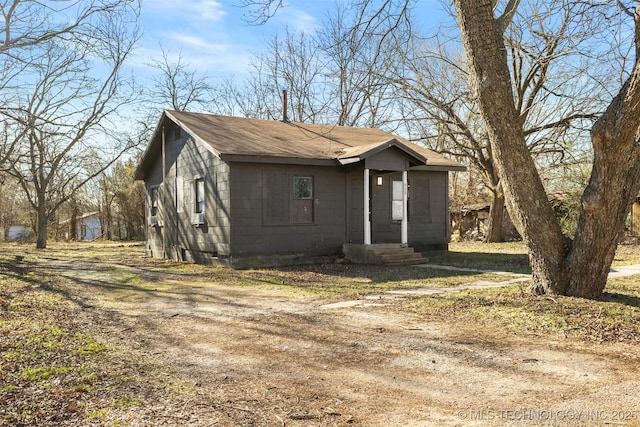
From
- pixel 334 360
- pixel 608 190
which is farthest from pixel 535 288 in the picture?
pixel 334 360

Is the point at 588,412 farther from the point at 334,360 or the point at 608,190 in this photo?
the point at 608,190

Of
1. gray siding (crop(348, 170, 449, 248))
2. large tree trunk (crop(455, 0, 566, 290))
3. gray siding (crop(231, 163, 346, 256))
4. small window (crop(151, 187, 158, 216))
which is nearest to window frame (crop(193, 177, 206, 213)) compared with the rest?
gray siding (crop(231, 163, 346, 256))

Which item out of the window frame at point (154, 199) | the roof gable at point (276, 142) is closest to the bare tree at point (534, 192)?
the roof gable at point (276, 142)

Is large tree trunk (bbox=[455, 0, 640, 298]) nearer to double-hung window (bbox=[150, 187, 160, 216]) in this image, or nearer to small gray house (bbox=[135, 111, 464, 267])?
small gray house (bbox=[135, 111, 464, 267])

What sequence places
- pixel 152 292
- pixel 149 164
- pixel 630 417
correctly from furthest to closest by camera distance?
pixel 149 164, pixel 152 292, pixel 630 417

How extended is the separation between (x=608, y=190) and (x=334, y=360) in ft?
14.2

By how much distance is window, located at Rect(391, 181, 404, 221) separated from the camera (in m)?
16.1

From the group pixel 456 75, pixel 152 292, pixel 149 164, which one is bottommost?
pixel 152 292

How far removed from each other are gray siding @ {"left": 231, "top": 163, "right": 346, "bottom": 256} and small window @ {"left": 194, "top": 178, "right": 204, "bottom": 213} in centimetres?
205

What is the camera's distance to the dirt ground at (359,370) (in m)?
3.37

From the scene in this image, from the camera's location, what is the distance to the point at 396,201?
1612cm

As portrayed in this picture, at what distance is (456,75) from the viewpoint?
20.3m

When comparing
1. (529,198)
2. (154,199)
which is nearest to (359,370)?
(529,198)

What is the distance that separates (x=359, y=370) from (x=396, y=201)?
39.5 feet
